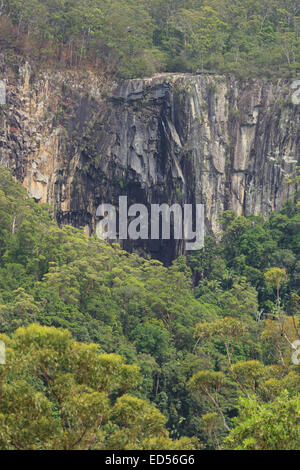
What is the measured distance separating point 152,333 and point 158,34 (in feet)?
66.3

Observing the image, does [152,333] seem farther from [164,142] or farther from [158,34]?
[158,34]

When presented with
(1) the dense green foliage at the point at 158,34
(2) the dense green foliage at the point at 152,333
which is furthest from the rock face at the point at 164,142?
(2) the dense green foliage at the point at 152,333

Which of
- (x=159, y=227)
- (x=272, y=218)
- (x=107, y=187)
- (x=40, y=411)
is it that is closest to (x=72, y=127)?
(x=107, y=187)

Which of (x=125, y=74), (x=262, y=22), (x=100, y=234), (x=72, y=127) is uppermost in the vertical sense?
(x=262, y=22)

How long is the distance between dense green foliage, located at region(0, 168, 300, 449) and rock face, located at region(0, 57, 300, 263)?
209cm

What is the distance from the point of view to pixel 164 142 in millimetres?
32844

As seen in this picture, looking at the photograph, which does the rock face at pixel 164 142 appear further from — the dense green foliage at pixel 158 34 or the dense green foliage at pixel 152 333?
the dense green foliage at pixel 152 333

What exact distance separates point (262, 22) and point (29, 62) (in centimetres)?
1337

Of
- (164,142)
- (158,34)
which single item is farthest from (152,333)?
(158,34)

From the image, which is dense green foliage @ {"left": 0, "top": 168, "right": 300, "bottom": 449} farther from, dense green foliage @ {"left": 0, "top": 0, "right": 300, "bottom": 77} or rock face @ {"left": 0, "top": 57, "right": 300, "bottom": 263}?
dense green foliage @ {"left": 0, "top": 0, "right": 300, "bottom": 77}

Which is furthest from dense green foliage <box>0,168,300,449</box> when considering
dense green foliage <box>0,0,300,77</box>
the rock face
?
dense green foliage <box>0,0,300,77</box>

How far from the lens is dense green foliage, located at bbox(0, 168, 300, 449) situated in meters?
10.6

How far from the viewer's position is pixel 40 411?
1039 centimetres
